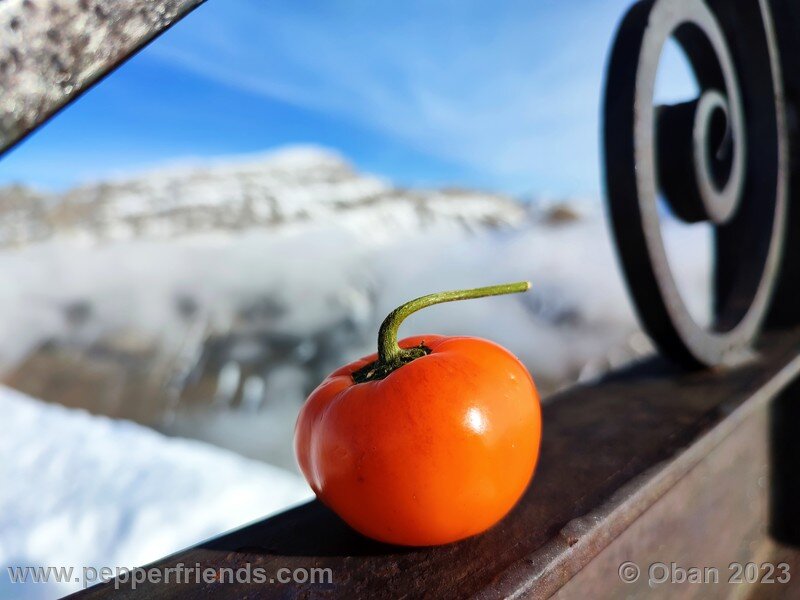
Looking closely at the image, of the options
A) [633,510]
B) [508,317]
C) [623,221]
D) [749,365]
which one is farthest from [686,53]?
[508,317]

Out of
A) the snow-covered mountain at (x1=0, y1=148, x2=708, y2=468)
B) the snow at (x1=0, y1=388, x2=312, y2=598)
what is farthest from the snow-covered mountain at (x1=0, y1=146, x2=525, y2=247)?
the snow at (x1=0, y1=388, x2=312, y2=598)

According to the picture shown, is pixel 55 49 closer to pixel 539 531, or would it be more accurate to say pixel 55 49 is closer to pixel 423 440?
pixel 423 440

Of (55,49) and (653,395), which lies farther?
(653,395)

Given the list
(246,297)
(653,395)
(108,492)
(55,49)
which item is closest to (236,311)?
(246,297)

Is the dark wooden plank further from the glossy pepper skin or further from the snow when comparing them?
the snow

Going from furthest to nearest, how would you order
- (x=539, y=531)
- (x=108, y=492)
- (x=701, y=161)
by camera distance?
(x=108, y=492) < (x=701, y=161) < (x=539, y=531)

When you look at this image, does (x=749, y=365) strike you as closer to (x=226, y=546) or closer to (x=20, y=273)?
(x=226, y=546)

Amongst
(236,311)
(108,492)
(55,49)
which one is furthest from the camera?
(236,311)

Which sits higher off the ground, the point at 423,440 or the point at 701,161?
the point at 701,161
